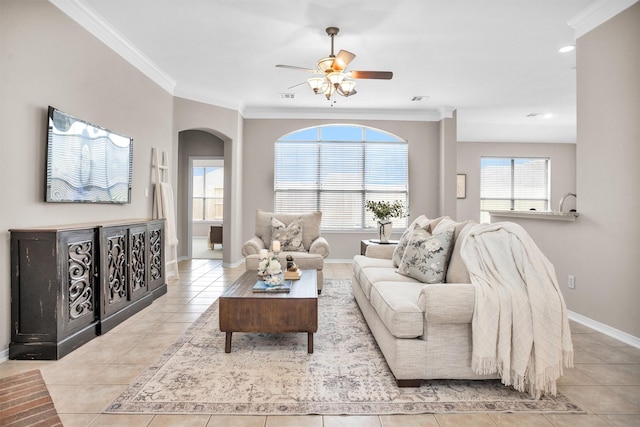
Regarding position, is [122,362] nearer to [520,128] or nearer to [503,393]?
[503,393]

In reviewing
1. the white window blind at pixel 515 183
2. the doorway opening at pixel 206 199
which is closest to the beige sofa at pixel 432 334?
the white window blind at pixel 515 183

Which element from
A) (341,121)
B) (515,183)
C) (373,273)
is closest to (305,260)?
(373,273)

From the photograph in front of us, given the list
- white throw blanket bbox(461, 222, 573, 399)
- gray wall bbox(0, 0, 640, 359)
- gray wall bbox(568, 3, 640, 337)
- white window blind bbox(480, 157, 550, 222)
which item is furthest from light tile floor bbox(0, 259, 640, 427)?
white window blind bbox(480, 157, 550, 222)

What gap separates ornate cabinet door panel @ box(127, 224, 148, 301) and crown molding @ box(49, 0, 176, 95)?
1965mm

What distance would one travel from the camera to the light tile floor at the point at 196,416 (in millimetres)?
1827

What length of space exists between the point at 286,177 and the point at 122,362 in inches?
195

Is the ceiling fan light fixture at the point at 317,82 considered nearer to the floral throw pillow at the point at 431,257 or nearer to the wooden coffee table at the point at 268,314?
the floral throw pillow at the point at 431,257

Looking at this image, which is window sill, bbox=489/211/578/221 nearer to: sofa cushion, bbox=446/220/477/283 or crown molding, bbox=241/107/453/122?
sofa cushion, bbox=446/220/477/283

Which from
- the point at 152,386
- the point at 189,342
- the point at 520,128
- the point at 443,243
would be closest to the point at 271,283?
the point at 189,342

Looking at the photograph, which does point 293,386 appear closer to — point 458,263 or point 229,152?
point 458,263

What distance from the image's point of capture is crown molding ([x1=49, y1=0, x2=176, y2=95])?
3.18m

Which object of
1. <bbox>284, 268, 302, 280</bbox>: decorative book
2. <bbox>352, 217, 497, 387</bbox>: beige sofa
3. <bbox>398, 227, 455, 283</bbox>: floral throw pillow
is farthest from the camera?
<bbox>284, 268, 302, 280</bbox>: decorative book

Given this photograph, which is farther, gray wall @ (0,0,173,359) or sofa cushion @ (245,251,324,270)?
sofa cushion @ (245,251,324,270)

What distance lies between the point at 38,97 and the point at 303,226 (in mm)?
3180
